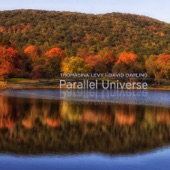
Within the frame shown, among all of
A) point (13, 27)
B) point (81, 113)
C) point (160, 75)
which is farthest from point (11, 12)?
point (81, 113)

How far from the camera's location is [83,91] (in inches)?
1913

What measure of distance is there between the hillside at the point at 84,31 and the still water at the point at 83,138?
41.1 m

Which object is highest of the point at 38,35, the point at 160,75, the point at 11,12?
the point at 11,12

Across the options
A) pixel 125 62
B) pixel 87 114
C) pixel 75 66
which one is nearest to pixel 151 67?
pixel 125 62

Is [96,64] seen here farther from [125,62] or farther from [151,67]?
[151,67]

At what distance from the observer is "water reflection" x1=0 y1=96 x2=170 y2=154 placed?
1541cm

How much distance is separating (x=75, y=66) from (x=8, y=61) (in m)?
10.1

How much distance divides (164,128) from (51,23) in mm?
79498

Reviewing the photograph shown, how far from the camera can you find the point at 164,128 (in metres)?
20.2

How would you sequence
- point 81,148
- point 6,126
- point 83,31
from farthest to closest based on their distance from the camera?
point 83,31 < point 6,126 < point 81,148

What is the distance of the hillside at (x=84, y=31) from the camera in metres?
75.6

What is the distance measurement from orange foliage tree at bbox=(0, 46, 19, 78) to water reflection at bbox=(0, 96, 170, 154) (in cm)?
3080

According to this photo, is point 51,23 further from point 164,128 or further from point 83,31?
point 164,128

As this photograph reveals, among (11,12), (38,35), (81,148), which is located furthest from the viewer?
(11,12)
